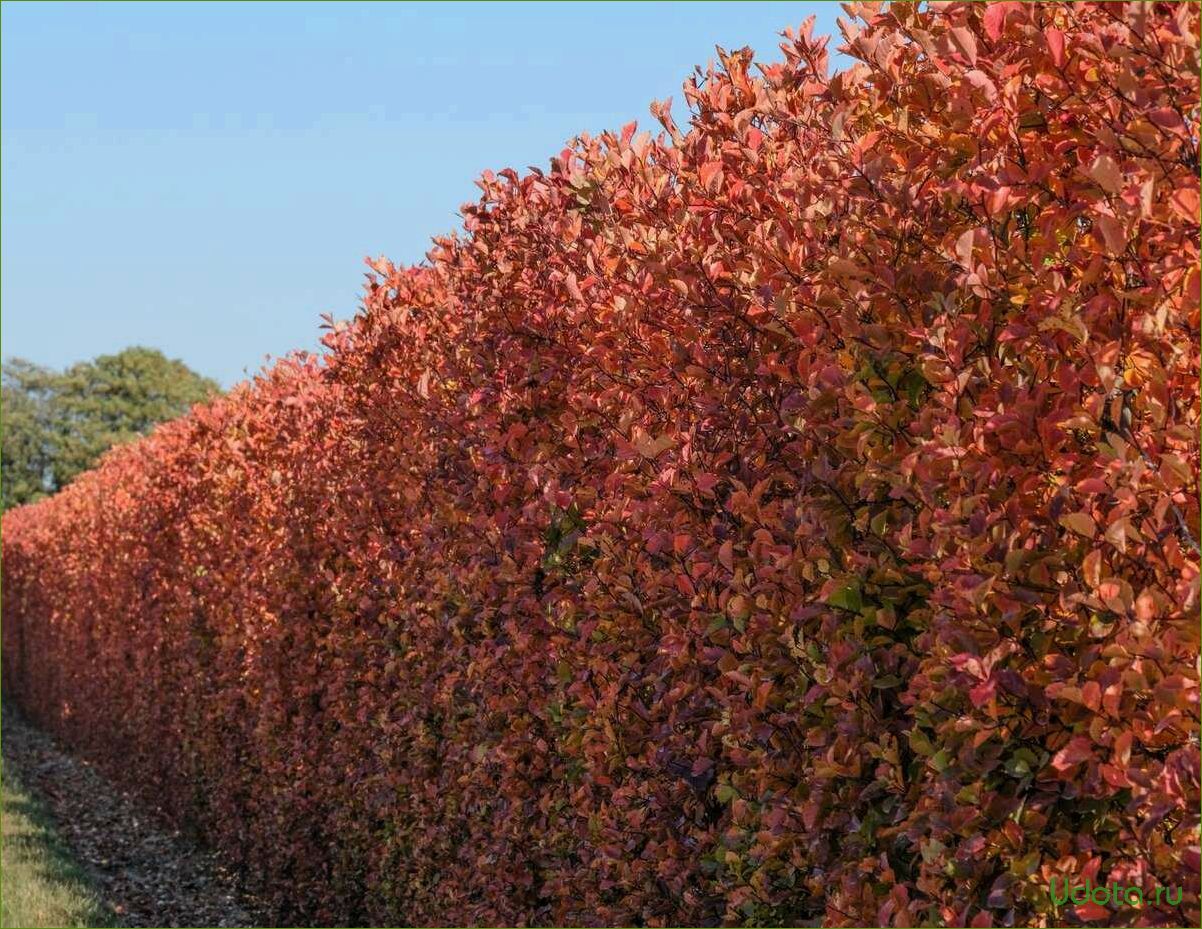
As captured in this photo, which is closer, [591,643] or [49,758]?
[591,643]

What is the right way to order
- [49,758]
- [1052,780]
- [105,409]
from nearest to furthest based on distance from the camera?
[1052,780] → [49,758] → [105,409]

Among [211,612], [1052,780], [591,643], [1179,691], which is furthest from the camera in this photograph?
[211,612]

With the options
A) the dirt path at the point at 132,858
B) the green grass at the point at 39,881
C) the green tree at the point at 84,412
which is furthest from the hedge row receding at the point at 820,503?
the green tree at the point at 84,412

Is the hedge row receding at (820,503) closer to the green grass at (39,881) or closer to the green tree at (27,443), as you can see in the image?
the green grass at (39,881)

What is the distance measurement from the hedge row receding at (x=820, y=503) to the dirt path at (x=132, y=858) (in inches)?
130

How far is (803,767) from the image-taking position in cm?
359

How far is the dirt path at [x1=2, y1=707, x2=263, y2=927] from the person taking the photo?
9859 millimetres

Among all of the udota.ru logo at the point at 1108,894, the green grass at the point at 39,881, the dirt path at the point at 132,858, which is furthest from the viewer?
the dirt path at the point at 132,858

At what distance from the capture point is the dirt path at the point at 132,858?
32.3 feet

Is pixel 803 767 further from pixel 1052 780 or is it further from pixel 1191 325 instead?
pixel 1191 325

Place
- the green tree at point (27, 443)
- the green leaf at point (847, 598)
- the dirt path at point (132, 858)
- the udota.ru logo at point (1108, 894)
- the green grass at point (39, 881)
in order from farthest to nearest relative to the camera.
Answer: the green tree at point (27, 443)
the dirt path at point (132, 858)
the green grass at point (39, 881)
the green leaf at point (847, 598)
the udota.ru logo at point (1108, 894)

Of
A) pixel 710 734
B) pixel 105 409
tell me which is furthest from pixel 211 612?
pixel 105 409

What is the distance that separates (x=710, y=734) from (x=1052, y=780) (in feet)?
4.47

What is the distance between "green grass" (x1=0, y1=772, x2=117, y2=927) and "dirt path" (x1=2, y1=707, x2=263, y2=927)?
0.62ft
